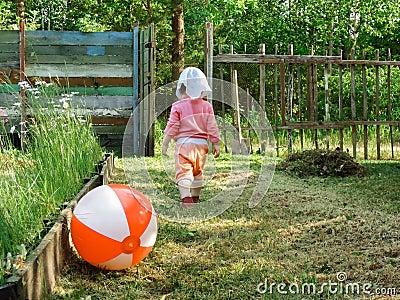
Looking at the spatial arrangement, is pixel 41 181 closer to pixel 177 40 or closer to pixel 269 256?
pixel 269 256

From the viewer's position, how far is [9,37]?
30.2 ft

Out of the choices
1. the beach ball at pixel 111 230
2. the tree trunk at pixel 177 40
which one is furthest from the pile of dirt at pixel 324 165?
the tree trunk at pixel 177 40

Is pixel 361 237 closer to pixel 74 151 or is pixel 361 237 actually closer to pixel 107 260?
pixel 107 260

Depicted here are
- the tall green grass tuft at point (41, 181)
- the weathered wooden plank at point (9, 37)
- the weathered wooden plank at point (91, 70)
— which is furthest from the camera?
the weathered wooden plank at point (91, 70)

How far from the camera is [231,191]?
630cm

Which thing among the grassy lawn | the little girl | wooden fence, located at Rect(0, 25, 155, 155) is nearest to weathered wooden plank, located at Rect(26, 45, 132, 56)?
wooden fence, located at Rect(0, 25, 155, 155)

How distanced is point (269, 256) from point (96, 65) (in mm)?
6154

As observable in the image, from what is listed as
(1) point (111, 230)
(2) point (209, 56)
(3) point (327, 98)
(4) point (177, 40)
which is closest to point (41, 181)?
(1) point (111, 230)

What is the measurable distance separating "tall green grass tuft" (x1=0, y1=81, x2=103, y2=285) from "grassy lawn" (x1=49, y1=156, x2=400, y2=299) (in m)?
0.31

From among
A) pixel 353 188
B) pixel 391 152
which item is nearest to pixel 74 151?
pixel 353 188

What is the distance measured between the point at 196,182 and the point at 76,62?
14.8 ft

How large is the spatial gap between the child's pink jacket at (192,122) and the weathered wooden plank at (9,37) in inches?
185

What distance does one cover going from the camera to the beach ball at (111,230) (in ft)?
11.1

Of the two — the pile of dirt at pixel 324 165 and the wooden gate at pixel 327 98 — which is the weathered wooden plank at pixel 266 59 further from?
the pile of dirt at pixel 324 165
